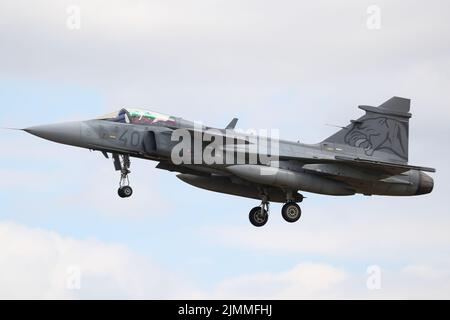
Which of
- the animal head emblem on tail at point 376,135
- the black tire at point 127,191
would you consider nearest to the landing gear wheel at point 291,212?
the animal head emblem on tail at point 376,135

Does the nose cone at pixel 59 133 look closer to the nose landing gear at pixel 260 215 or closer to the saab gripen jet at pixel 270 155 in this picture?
the saab gripen jet at pixel 270 155

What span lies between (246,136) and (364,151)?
302cm

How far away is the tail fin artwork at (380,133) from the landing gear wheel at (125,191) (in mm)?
4873

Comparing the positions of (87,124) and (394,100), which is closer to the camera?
(87,124)

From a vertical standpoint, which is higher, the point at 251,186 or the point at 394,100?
the point at 394,100

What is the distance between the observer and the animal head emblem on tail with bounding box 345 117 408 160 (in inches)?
1158

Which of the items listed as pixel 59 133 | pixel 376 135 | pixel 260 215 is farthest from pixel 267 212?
pixel 59 133

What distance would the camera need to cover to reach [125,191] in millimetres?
27297

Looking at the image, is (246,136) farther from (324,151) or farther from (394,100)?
(394,100)

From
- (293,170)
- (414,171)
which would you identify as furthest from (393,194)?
(293,170)

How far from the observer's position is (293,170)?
92.8ft

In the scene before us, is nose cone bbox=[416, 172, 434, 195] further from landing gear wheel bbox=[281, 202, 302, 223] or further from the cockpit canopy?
the cockpit canopy

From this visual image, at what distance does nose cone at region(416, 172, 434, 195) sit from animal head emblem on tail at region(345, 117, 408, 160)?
2.73ft

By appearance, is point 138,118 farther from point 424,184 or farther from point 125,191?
point 424,184
